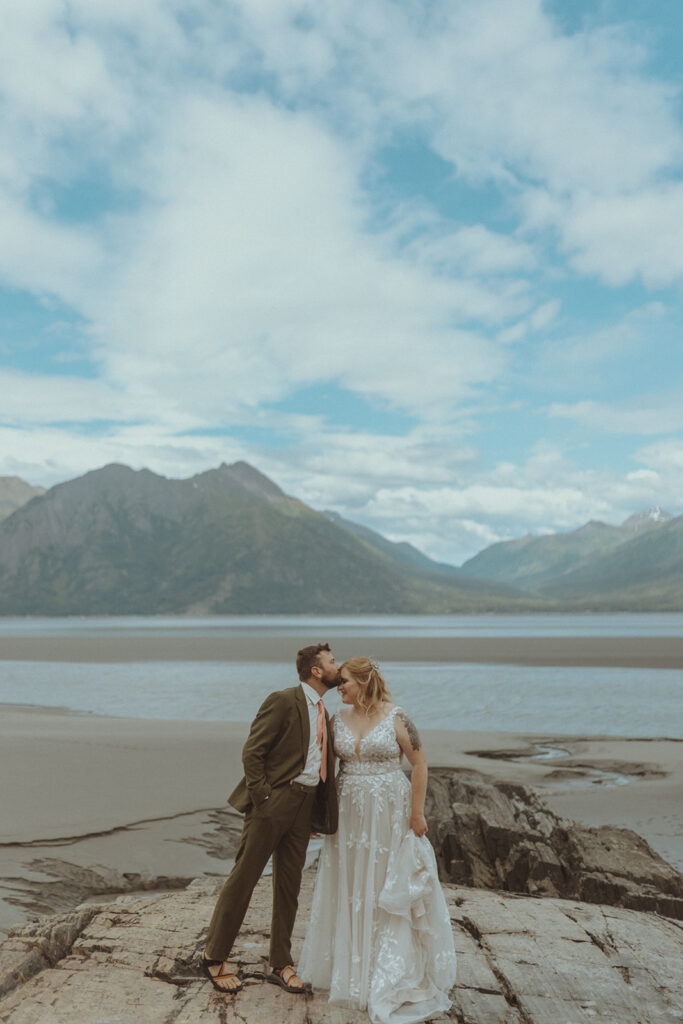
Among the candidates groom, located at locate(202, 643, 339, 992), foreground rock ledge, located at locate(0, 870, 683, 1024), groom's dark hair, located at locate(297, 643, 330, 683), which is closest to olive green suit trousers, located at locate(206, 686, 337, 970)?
groom, located at locate(202, 643, 339, 992)

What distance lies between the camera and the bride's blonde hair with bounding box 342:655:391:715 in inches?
227

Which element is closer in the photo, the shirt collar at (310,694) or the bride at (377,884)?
the bride at (377,884)

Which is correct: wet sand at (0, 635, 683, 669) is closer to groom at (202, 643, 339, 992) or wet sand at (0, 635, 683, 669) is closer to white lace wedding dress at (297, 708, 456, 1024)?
white lace wedding dress at (297, 708, 456, 1024)

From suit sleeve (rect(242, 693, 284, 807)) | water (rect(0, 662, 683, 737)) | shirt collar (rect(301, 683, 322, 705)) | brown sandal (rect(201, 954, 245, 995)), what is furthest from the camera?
water (rect(0, 662, 683, 737))

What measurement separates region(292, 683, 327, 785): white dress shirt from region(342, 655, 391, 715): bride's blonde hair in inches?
12.7

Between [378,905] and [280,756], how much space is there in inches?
45.2

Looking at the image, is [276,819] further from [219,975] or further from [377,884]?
[219,975]

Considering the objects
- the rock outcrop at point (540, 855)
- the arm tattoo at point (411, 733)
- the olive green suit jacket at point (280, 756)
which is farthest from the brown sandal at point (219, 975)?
the rock outcrop at point (540, 855)

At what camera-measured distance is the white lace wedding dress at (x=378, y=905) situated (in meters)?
Result: 5.34

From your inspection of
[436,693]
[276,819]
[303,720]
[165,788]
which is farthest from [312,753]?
[436,693]

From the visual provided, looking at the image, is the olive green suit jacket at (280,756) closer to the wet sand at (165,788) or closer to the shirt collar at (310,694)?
the shirt collar at (310,694)

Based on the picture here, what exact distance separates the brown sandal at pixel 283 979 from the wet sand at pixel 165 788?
158 inches

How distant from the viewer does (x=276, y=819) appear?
5.68 meters

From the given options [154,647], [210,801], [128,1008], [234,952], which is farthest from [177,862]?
[154,647]
